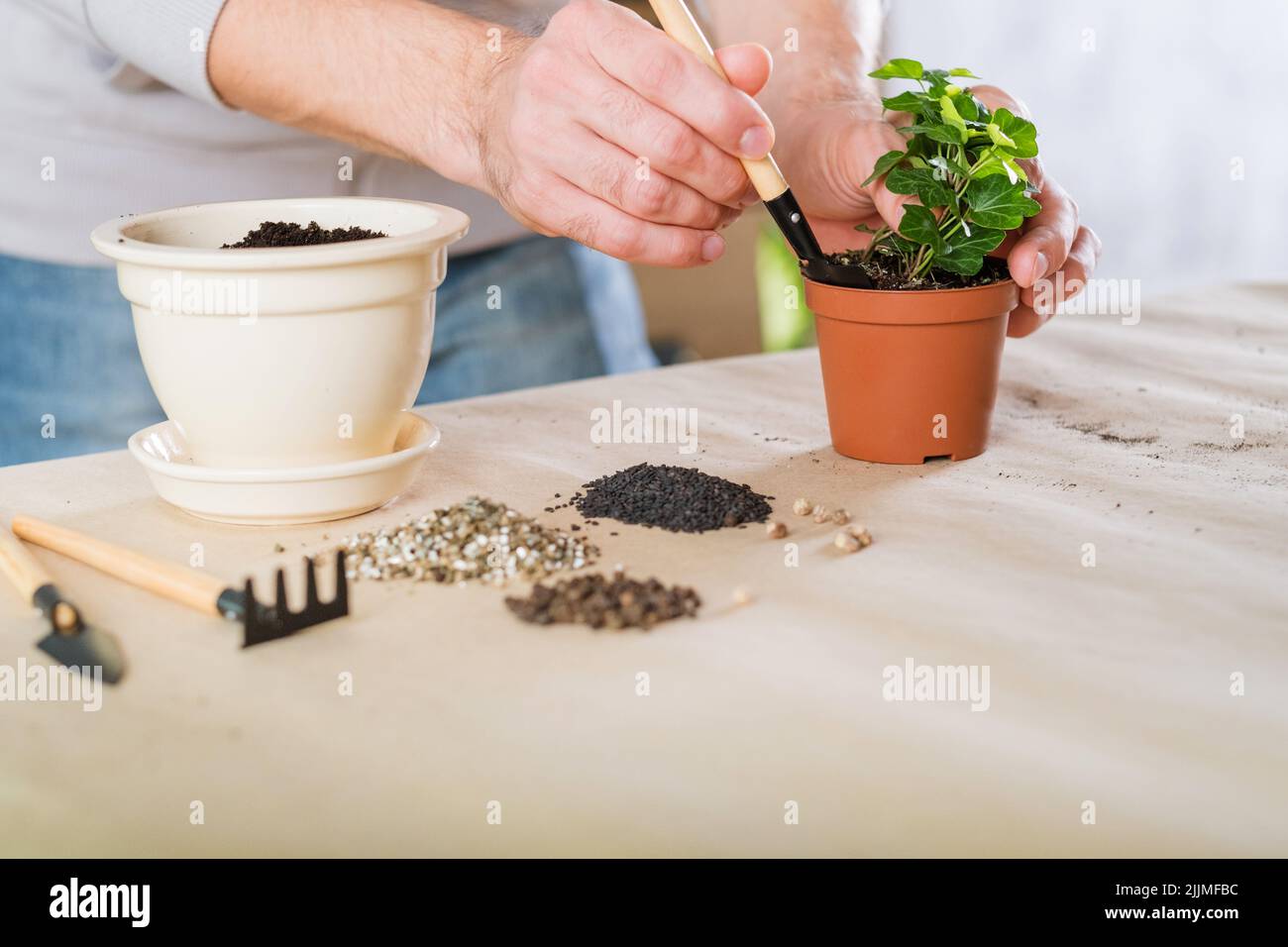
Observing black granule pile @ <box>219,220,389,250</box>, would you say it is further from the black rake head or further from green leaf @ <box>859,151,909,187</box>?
green leaf @ <box>859,151,909,187</box>

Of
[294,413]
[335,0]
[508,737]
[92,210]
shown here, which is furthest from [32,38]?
[508,737]

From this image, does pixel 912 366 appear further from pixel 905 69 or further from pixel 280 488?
→ pixel 280 488

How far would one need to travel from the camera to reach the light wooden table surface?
2.21 feet

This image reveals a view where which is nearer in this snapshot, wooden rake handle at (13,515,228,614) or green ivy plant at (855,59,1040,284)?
wooden rake handle at (13,515,228,614)

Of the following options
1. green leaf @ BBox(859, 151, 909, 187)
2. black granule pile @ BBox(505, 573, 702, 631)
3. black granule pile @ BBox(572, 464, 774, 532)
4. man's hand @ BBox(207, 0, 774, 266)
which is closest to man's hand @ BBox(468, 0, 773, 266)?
man's hand @ BBox(207, 0, 774, 266)

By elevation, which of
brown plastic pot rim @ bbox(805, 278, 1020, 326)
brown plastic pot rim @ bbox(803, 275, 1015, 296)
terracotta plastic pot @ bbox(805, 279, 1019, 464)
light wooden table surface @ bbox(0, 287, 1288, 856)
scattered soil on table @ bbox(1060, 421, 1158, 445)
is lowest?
light wooden table surface @ bbox(0, 287, 1288, 856)

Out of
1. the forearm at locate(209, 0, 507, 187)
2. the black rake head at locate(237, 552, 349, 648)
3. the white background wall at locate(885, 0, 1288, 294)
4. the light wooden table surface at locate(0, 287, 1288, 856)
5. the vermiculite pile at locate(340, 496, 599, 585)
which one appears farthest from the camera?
the white background wall at locate(885, 0, 1288, 294)

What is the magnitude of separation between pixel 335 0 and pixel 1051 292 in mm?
858

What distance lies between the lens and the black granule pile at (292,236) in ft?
3.71

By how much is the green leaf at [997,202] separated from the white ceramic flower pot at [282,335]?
477mm

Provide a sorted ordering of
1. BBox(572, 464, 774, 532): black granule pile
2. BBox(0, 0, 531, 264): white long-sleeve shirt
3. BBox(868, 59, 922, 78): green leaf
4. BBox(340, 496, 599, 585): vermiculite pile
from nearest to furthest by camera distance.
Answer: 1. BBox(340, 496, 599, 585): vermiculite pile
2. BBox(572, 464, 774, 532): black granule pile
3. BBox(868, 59, 922, 78): green leaf
4. BBox(0, 0, 531, 264): white long-sleeve shirt

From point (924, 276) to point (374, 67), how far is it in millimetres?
645

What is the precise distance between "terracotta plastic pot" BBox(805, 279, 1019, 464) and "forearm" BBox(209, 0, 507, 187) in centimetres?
42
